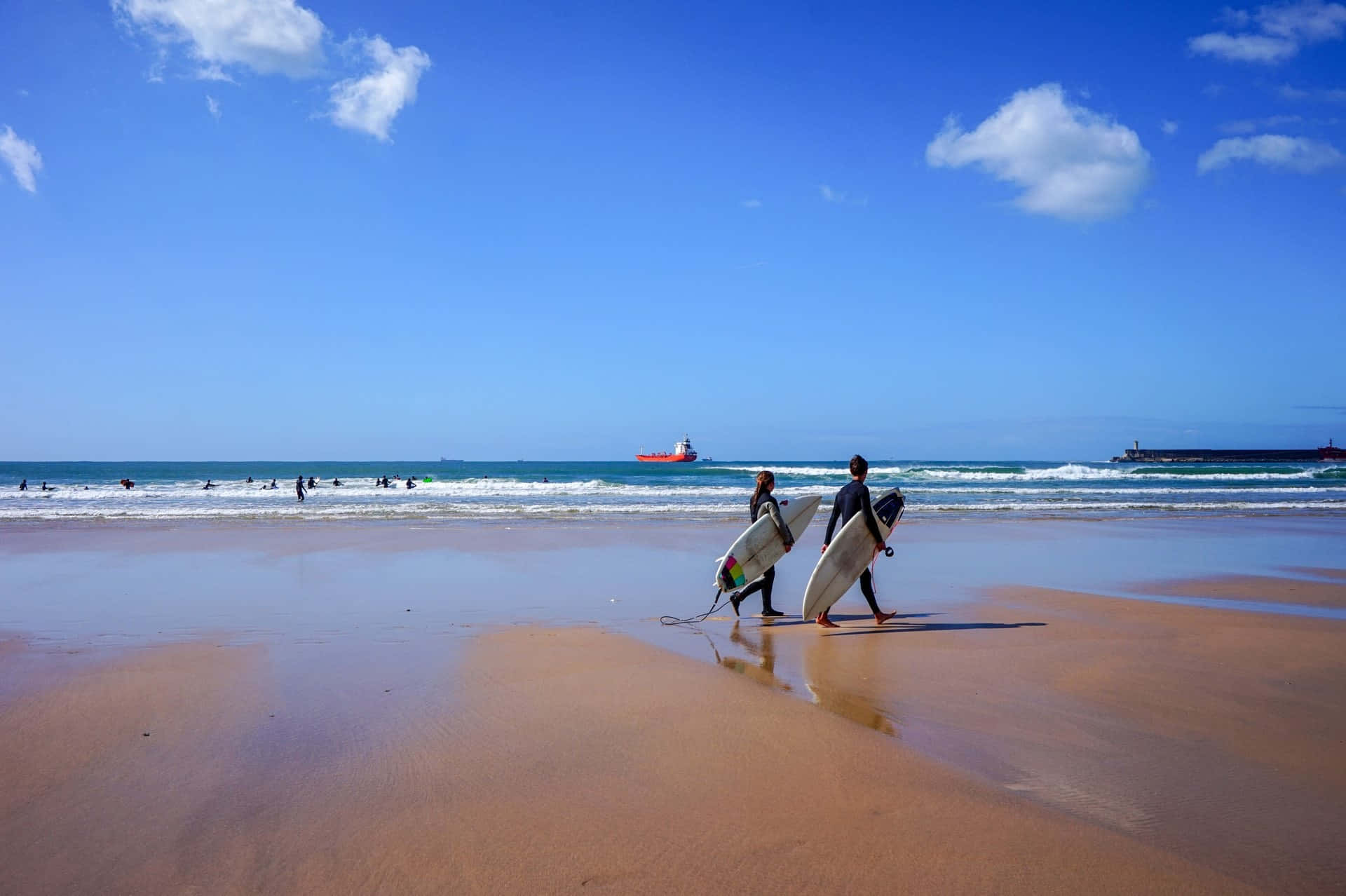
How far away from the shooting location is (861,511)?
26.2ft

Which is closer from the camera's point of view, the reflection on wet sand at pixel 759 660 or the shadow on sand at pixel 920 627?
the reflection on wet sand at pixel 759 660

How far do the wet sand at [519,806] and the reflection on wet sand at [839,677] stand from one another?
0.62ft

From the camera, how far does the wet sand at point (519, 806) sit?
2.97 m

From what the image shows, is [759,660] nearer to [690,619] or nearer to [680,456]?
[690,619]

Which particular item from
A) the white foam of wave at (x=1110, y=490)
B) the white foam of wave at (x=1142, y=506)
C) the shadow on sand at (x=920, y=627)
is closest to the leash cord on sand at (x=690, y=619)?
the shadow on sand at (x=920, y=627)

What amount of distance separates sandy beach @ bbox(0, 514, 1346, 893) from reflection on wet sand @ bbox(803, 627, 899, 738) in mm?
40

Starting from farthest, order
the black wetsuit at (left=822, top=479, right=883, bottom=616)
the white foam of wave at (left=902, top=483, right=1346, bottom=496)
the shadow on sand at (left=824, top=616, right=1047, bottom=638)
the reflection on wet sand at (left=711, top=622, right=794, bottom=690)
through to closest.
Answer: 1. the white foam of wave at (left=902, top=483, right=1346, bottom=496)
2. the black wetsuit at (left=822, top=479, right=883, bottom=616)
3. the shadow on sand at (left=824, top=616, right=1047, bottom=638)
4. the reflection on wet sand at (left=711, top=622, right=794, bottom=690)

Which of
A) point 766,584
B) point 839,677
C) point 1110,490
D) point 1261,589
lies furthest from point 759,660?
point 1110,490

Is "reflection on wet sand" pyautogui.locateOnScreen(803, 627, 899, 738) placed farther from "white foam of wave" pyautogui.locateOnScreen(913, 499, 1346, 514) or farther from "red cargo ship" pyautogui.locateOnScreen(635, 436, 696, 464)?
"red cargo ship" pyautogui.locateOnScreen(635, 436, 696, 464)

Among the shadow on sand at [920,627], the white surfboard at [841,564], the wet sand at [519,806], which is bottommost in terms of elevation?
the shadow on sand at [920,627]

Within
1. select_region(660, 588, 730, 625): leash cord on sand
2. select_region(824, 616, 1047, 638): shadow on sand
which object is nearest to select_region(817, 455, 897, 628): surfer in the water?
select_region(824, 616, 1047, 638): shadow on sand

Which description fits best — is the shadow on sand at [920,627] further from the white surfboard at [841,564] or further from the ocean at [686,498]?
the ocean at [686,498]

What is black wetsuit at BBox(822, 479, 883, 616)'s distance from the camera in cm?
789

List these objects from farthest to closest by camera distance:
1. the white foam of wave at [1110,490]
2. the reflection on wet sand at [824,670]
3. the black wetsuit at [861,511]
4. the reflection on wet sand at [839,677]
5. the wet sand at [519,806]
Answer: the white foam of wave at [1110,490], the black wetsuit at [861,511], the reflection on wet sand at [824,670], the reflection on wet sand at [839,677], the wet sand at [519,806]
